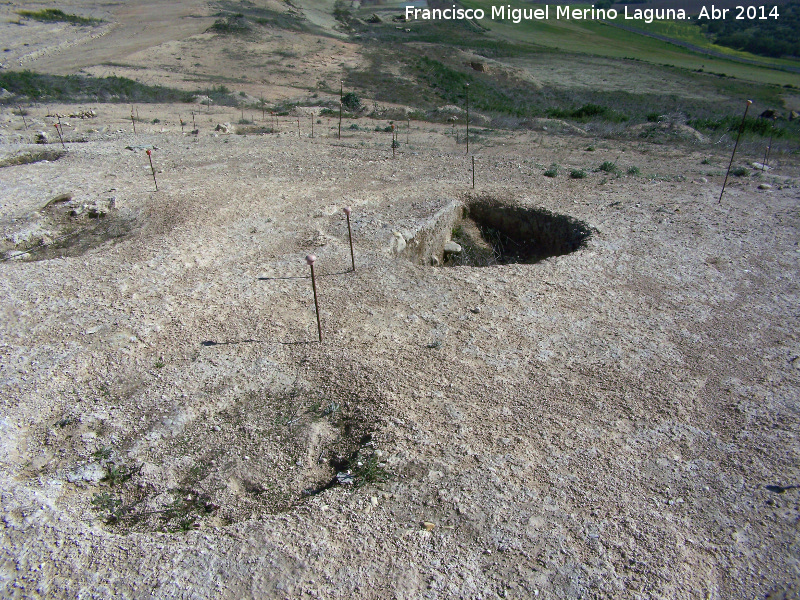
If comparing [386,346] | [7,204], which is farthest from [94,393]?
[7,204]

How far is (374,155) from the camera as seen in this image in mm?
15273

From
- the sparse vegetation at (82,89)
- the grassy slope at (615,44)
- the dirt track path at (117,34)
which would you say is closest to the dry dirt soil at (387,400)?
the sparse vegetation at (82,89)

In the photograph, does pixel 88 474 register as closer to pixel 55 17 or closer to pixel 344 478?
pixel 344 478

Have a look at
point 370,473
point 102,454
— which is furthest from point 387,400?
point 102,454

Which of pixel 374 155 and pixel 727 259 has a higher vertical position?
pixel 374 155

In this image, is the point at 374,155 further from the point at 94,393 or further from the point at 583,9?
the point at 583,9

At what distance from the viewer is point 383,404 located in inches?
237

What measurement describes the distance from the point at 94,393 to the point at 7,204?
7661 mm

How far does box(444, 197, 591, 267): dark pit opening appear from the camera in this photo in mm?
11062

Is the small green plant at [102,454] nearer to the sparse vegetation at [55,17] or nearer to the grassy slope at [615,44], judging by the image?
the sparse vegetation at [55,17]

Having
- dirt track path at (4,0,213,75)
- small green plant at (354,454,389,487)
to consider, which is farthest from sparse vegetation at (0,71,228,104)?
small green plant at (354,454,389,487)

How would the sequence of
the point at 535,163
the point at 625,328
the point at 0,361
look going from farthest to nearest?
1. the point at 535,163
2. the point at 625,328
3. the point at 0,361

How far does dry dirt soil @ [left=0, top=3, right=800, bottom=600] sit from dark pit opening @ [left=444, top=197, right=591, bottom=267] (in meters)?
0.19

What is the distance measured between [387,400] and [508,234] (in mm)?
7048
